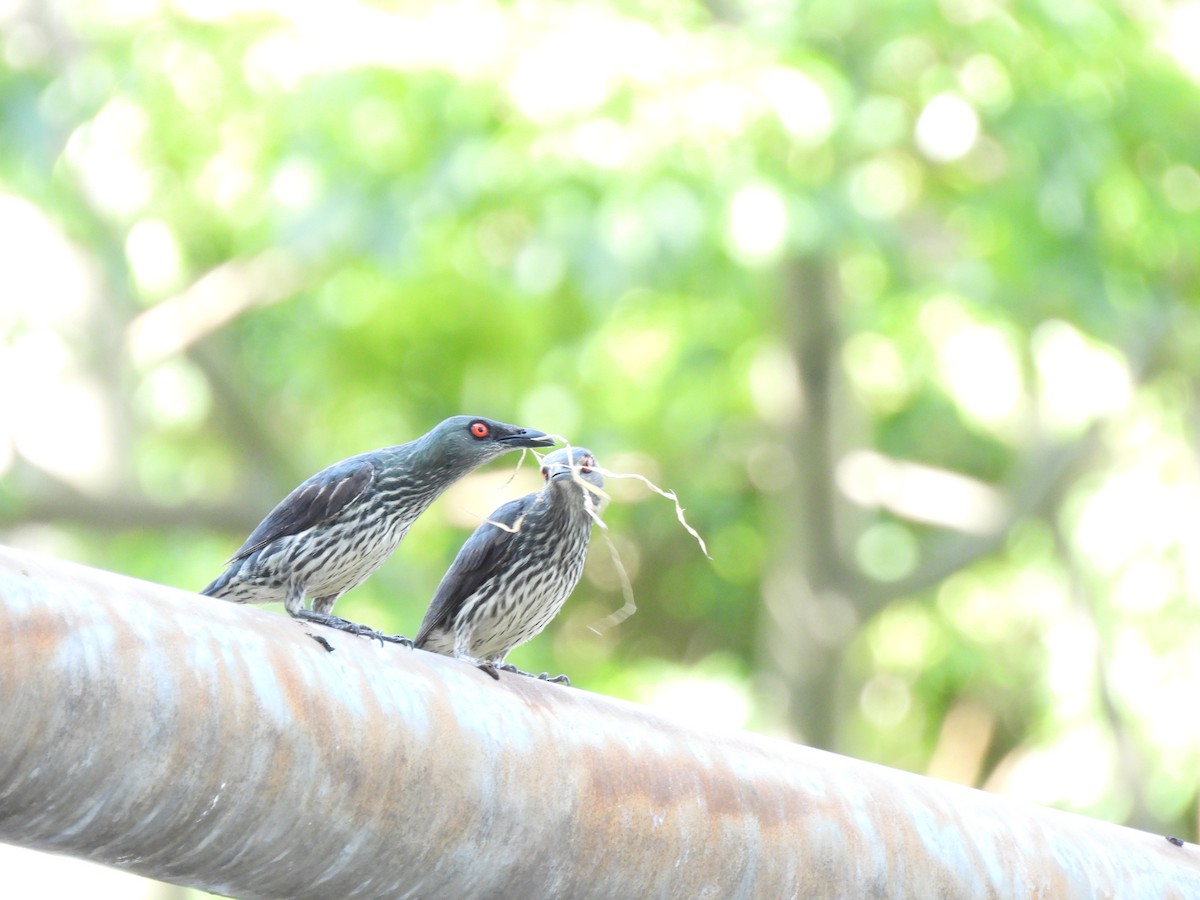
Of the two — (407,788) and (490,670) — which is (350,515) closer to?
(490,670)

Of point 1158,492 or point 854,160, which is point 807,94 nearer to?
point 854,160

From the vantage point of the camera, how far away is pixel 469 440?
13.0 feet

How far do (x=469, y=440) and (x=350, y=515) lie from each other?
1.17ft

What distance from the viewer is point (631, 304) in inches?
367

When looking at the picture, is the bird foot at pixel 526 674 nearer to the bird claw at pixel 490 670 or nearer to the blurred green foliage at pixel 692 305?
the bird claw at pixel 490 670

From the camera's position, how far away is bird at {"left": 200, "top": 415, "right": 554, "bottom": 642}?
3760 mm

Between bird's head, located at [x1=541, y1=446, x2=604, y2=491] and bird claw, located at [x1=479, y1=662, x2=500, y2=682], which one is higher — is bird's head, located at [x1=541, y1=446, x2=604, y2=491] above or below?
below

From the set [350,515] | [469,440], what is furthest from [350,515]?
[469,440]

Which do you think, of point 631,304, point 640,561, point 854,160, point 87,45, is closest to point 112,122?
point 87,45

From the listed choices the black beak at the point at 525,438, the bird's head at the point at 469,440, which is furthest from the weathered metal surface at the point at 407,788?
the bird's head at the point at 469,440

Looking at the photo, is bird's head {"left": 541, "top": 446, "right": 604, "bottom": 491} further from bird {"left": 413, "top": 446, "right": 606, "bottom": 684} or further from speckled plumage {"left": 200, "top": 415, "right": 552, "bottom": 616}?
speckled plumage {"left": 200, "top": 415, "right": 552, "bottom": 616}

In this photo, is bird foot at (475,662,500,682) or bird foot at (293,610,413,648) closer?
bird foot at (475,662,500,682)

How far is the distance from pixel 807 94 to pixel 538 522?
9.66ft

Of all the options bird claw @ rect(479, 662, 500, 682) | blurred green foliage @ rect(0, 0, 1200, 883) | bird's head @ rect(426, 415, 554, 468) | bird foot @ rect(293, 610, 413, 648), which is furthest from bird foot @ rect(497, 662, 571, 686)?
blurred green foliage @ rect(0, 0, 1200, 883)
